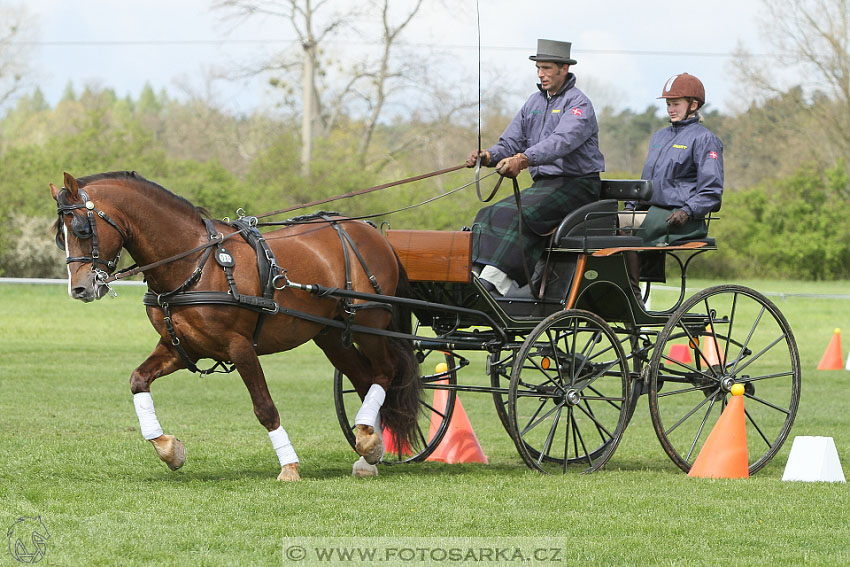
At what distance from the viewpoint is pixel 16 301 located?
23297 mm

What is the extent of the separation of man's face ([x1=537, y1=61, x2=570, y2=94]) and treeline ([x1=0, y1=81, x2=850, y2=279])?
42.6ft

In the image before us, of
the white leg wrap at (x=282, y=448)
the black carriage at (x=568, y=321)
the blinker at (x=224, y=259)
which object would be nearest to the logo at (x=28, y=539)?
the white leg wrap at (x=282, y=448)


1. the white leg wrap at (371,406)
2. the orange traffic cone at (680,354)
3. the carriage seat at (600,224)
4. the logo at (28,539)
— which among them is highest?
the carriage seat at (600,224)

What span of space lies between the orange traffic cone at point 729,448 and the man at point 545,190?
1593mm

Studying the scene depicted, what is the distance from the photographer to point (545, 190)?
293 inches

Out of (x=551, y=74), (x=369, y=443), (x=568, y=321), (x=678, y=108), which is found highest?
(x=551, y=74)

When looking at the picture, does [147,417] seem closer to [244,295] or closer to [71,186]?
[244,295]

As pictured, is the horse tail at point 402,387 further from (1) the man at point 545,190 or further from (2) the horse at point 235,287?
(1) the man at point 545,190

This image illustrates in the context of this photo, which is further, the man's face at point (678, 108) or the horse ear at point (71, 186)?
the man's face at point (678, 108)

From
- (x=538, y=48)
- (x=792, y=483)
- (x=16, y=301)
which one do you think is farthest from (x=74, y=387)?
(x=16, y=301)

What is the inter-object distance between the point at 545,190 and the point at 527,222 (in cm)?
27

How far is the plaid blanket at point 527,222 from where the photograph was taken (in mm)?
7371

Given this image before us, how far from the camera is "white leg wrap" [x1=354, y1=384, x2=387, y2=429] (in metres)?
6.97

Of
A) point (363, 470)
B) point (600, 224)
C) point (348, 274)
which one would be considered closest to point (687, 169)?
point (600, 224)
